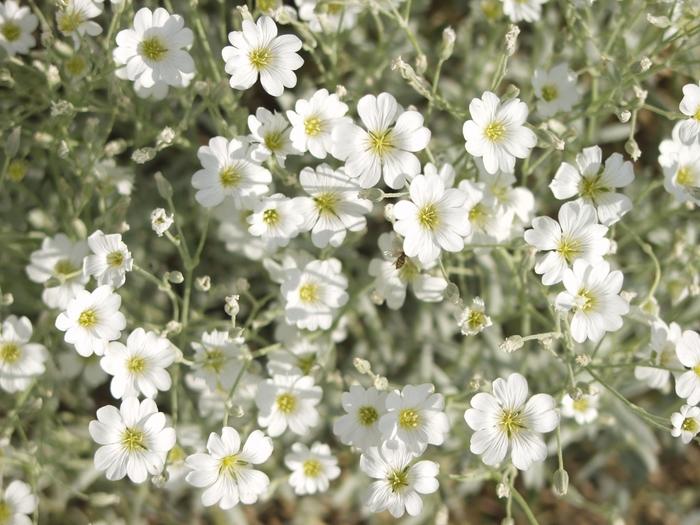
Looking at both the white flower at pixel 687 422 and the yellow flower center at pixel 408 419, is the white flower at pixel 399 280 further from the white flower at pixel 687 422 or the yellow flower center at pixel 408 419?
the white flower at pixel 687 422

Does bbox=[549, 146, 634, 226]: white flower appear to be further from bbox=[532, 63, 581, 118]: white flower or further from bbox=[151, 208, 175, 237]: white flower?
bbox=[151, 208, 175, 237]: white flower

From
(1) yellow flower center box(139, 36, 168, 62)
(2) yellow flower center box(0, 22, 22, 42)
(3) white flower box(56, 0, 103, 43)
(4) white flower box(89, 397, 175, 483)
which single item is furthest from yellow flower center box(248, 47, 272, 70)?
(4) white flower box(89, 397, 175, 483)

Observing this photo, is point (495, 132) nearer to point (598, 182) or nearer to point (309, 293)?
point (598, 182)

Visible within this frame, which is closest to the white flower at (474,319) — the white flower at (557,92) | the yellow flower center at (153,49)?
the white flower at (557,92)

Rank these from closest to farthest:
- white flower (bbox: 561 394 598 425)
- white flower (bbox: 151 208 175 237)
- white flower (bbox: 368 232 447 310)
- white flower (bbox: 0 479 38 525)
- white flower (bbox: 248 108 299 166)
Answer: white flower (bbox: 151 208 175 237) → white flower (bbox: 248 108 299 166) → white flower (bbox: 368 232 447 310) → white flower (bbox: 0 479 38 525) → white flower (bbox: 561 394 598 425)

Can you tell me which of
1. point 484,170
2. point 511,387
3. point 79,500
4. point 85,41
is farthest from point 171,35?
point 79,500

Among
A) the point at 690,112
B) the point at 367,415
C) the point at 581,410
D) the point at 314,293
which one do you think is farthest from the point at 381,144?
the point at 581,410
